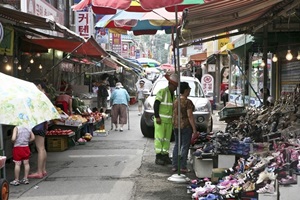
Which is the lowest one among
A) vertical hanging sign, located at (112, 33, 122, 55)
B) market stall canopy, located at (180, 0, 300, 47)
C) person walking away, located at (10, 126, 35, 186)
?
person walking away, located at (10, 126, 35, 186)

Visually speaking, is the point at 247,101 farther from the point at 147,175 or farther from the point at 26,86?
the point at 26,86

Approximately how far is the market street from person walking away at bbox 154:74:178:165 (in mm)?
441

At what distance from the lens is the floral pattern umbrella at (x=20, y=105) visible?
16.3ft

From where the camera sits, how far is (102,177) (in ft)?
27.8

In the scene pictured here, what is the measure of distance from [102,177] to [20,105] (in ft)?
12.3

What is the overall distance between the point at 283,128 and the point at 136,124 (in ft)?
36.8

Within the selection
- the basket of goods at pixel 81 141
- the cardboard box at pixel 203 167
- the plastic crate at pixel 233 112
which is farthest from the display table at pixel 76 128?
the cardboard box at pixel 203 167

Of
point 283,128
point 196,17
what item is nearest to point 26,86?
point 196,17

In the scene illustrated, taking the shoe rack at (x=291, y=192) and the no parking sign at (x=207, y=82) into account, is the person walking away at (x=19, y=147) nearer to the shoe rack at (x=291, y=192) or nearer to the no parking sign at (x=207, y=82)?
the shoe rack at (x=291, y=192)

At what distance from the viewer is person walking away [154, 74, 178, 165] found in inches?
367

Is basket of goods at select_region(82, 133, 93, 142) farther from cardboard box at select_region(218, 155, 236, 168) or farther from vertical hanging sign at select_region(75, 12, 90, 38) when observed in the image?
cardboard box at select_region(218, 155, 236, 168)

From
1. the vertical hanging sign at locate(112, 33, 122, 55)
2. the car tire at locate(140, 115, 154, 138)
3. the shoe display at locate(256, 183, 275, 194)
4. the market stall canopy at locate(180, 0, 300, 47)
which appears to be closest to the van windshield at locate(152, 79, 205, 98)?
the car tire at locate(140, 115, 154, 138)

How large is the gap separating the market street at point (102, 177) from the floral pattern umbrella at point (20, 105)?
2117 mm

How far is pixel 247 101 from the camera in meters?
20.3
